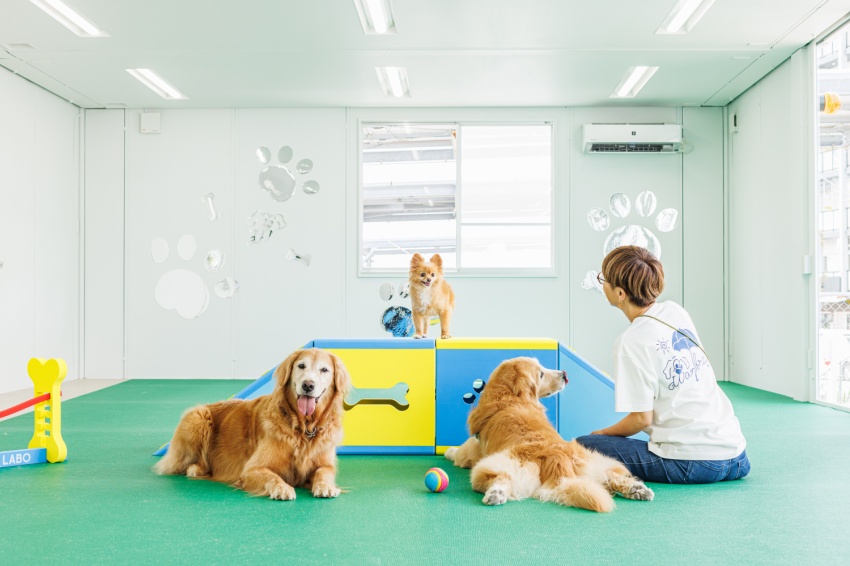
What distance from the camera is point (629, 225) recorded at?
779 cm

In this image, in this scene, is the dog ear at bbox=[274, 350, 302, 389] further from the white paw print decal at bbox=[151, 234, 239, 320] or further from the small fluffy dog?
the white paw print decal at bbox=[151, 234, 239, 320]

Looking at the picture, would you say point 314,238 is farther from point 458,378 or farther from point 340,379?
point 340,379

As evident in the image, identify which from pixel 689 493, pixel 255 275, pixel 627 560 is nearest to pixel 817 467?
pixel 689 493

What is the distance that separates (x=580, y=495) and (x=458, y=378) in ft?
4.46

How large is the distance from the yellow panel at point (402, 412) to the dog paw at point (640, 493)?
1344 millimetres

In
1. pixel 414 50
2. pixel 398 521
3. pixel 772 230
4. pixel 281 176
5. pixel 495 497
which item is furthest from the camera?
pixel 281 176

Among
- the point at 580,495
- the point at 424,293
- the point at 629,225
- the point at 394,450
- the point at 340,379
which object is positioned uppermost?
the point at 629,225

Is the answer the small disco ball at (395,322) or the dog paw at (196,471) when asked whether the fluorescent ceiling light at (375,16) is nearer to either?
the small disco ball at (395,322)

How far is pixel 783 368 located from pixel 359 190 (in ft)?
15.2

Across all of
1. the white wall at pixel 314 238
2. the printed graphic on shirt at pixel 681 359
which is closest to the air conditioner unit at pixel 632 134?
the white wall at pixel 314 238

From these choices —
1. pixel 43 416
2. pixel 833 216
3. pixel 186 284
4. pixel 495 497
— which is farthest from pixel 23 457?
pixel 833 216

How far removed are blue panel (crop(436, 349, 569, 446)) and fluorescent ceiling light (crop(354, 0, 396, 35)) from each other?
9.08 feet

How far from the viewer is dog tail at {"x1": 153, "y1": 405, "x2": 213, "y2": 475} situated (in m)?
3.20

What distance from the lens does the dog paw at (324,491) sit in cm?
285
